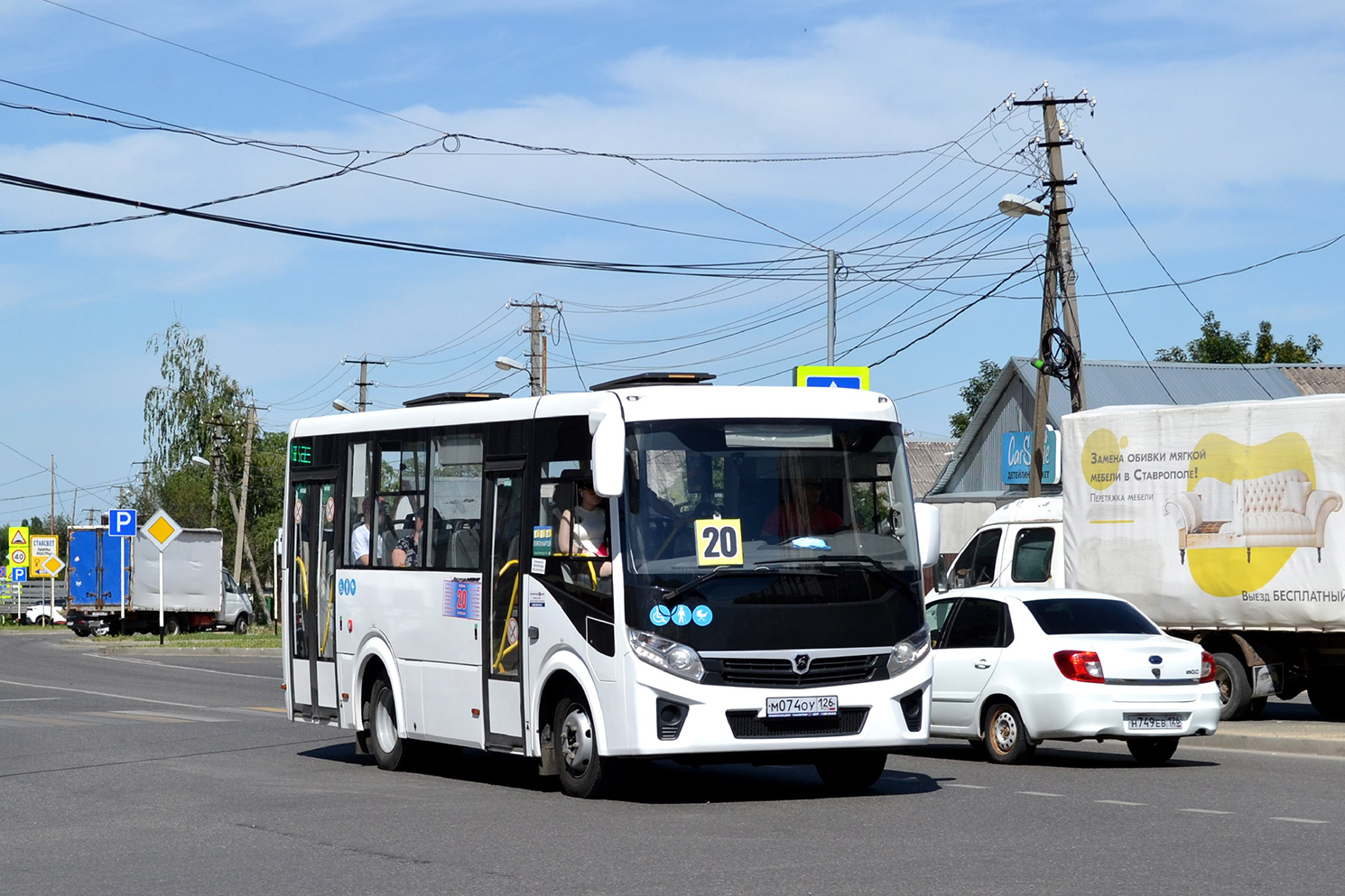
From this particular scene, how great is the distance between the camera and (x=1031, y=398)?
2034 inches

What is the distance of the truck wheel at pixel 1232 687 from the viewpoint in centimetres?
1919

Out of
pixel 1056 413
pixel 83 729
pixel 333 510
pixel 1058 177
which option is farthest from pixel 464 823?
pixel 1056 413

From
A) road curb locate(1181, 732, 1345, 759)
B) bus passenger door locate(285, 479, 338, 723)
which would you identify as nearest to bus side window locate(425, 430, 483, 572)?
bus passenger door locate(285, 479, 338, 723)

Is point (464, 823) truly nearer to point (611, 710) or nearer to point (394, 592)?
point (611, 710)

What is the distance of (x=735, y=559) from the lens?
1214cm

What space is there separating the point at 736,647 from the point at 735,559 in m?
0.58

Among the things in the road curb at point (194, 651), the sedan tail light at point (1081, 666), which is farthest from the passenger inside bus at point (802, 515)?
the road curb at point (194, 651)

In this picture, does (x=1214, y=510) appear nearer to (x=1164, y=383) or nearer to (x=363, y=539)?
(x=363, y=539)

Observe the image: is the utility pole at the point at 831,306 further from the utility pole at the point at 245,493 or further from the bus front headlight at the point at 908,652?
the utility pole at the point at 245,493

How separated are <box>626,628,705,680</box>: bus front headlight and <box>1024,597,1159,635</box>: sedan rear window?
4.53m

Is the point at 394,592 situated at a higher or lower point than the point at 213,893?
higher

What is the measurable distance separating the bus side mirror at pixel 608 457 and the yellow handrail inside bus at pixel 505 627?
1571mm

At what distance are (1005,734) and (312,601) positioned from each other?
621 cm

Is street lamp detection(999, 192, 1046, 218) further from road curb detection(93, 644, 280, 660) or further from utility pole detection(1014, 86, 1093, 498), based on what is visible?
road curb detection(93, 644, 280, 660)
